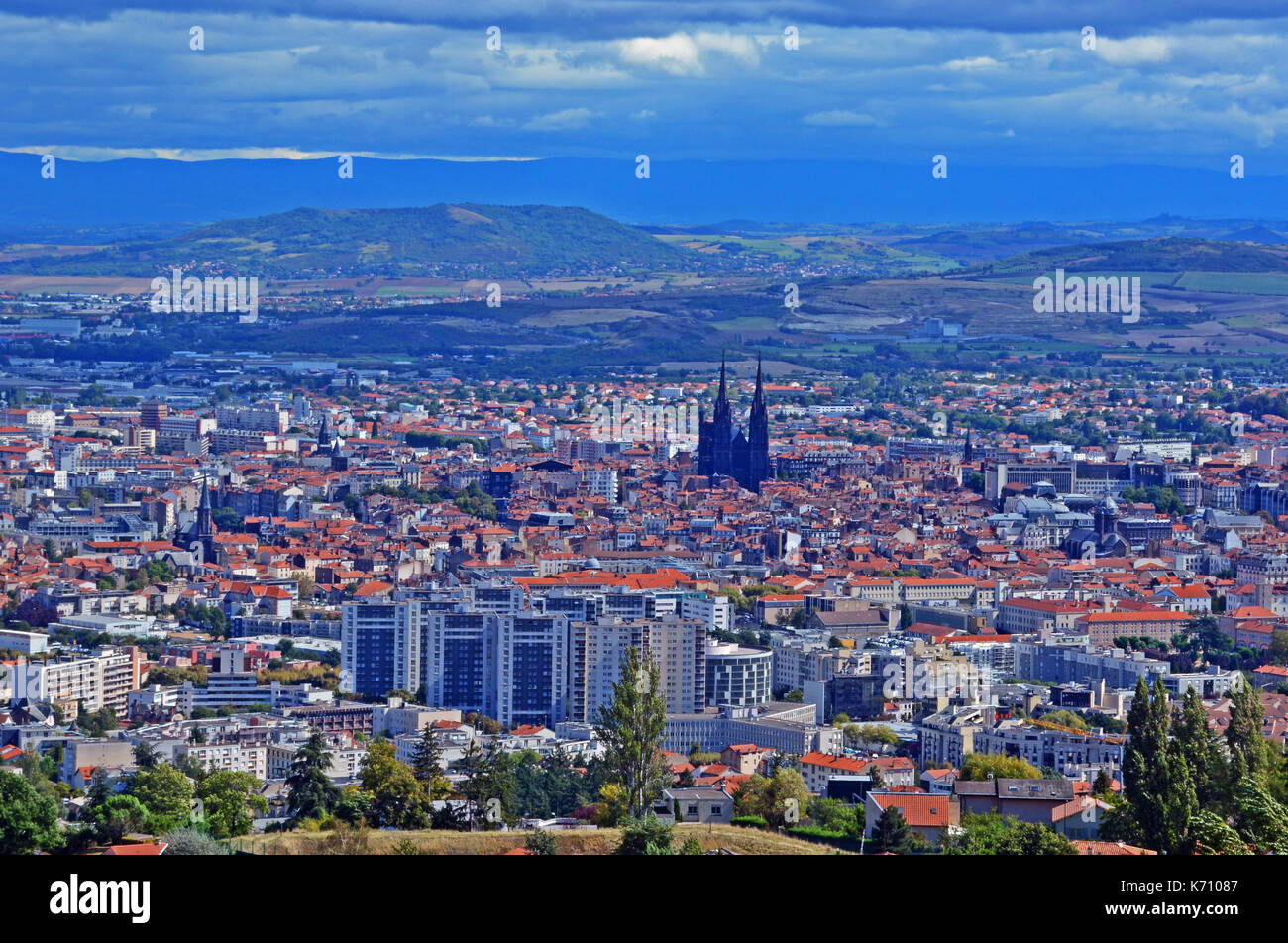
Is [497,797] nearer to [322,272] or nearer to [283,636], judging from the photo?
[283,636]

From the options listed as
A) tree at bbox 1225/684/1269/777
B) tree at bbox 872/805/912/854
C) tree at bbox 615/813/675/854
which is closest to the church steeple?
tree at bbox 872/805/912/854

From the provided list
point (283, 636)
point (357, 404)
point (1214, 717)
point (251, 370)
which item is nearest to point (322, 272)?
point (251, 370)

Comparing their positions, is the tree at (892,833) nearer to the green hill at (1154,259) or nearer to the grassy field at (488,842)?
the grassy field at (488,842)

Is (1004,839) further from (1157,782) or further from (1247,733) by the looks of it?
(1247,733)

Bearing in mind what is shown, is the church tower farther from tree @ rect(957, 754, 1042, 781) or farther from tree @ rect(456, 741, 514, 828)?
tree @ rect(456, 741, 514, 828)

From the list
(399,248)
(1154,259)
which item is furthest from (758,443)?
(399,248)

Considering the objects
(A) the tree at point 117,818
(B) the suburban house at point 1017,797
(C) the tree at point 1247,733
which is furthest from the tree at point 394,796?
(C) the tree at point 1247,733
